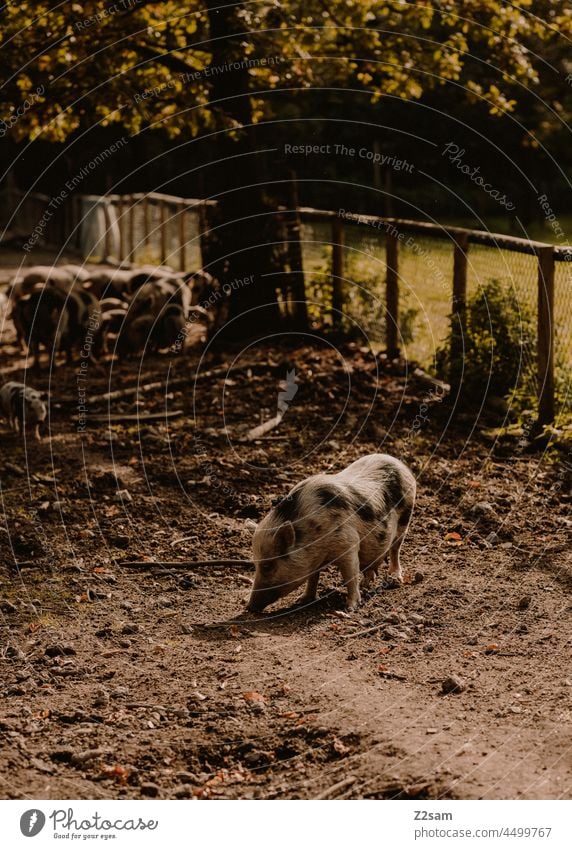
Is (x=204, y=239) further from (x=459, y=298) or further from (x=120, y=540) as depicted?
(x=120, y=540)

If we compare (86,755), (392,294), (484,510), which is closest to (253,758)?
(86,755)

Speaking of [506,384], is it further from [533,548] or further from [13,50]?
[13,50]

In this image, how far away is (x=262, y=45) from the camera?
1341 cm

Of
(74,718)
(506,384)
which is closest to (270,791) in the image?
(74,718)

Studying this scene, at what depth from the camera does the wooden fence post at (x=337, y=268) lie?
524 inches

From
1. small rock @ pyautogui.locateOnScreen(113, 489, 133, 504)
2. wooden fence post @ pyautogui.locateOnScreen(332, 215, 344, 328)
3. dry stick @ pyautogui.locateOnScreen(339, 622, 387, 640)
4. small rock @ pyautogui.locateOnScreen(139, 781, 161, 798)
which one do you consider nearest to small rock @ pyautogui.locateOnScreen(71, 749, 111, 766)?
small rock @ pyautogui.locateOnScreen(139, 781, 161, 798)

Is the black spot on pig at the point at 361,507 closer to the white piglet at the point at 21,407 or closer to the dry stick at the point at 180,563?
the dry stick at the point at 180,563

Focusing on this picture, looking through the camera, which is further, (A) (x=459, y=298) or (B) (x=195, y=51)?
(B) (x=195, y=51)

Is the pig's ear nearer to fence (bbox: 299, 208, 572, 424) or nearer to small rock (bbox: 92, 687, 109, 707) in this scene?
small rock (bbox: 92, 687, 109, 707)

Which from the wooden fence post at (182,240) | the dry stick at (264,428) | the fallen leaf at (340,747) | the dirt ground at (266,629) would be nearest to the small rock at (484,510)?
the dirt ground at (266,629)

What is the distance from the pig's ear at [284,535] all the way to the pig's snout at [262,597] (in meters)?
0.27

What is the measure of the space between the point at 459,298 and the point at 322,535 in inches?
204

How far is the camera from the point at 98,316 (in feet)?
43.4
